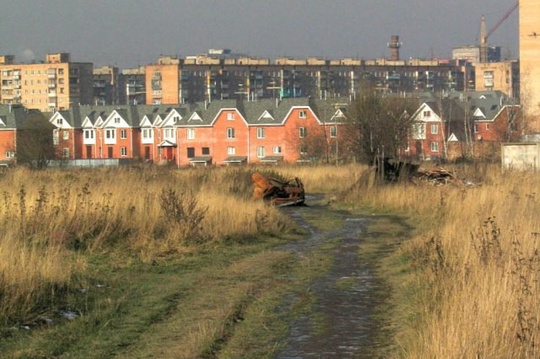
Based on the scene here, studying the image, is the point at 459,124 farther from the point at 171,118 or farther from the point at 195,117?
A: the point at 171,118

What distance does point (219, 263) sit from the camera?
53.6ft

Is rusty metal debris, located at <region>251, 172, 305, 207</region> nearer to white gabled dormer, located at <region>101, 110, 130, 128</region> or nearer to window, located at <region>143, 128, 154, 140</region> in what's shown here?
window, located at <region>143, 128, 154, 140</region>

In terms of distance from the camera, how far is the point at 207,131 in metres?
104

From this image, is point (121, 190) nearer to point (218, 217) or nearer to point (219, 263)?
point (218, 217)

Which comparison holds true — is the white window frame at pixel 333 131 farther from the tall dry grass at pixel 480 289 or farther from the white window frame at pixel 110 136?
the tall dry grass at pixel 480 289

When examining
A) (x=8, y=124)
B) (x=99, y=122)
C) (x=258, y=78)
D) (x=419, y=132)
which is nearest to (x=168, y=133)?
(x=99, y=122)

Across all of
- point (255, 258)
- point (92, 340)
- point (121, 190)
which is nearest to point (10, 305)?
point (92, 340)

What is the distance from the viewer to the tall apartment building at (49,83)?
172 meters

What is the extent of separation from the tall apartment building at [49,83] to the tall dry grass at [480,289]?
156 metres

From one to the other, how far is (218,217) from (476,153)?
201 ft

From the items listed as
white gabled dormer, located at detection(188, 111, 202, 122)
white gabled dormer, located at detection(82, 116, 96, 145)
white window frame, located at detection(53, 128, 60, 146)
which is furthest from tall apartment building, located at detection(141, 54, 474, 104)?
white window frame, located at detection(53, 128, 60, 146)

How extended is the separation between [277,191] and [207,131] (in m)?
70.2

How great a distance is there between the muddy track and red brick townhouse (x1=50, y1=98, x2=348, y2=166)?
72205 mm

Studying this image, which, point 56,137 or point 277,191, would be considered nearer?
point 277,191
